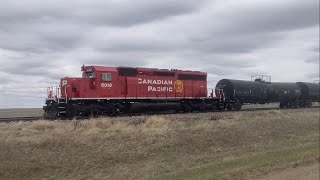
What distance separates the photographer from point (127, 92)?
1230 inches

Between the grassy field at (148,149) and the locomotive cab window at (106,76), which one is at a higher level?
the locomotive cab window at (106,76)

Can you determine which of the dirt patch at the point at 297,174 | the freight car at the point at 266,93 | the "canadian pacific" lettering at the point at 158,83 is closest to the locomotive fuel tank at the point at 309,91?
the freight car at the point at 266,93

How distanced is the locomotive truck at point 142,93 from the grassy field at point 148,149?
540 centimetres

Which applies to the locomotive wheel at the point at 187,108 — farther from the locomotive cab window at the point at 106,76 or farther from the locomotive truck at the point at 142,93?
the locomotive cab window at the point at 106,76

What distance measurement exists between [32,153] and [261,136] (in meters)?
13.2

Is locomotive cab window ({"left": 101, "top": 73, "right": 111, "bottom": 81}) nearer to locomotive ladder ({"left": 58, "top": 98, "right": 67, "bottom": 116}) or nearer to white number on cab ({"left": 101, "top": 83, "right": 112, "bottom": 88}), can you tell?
white number on cab ({"left": 101, "top": 83, "right": 112, "bottom": 88})

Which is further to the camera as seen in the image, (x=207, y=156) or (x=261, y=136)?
(x=261, y=136)

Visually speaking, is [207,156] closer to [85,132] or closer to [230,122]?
[85,132]

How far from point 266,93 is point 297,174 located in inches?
1191

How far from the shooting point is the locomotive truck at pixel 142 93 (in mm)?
27781

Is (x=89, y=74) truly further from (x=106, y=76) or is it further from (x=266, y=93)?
(x=266, y=93)

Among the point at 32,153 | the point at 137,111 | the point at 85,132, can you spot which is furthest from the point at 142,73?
the point at 32,153

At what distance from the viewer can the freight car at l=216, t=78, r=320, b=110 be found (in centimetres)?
3989

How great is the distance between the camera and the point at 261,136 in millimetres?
23844
